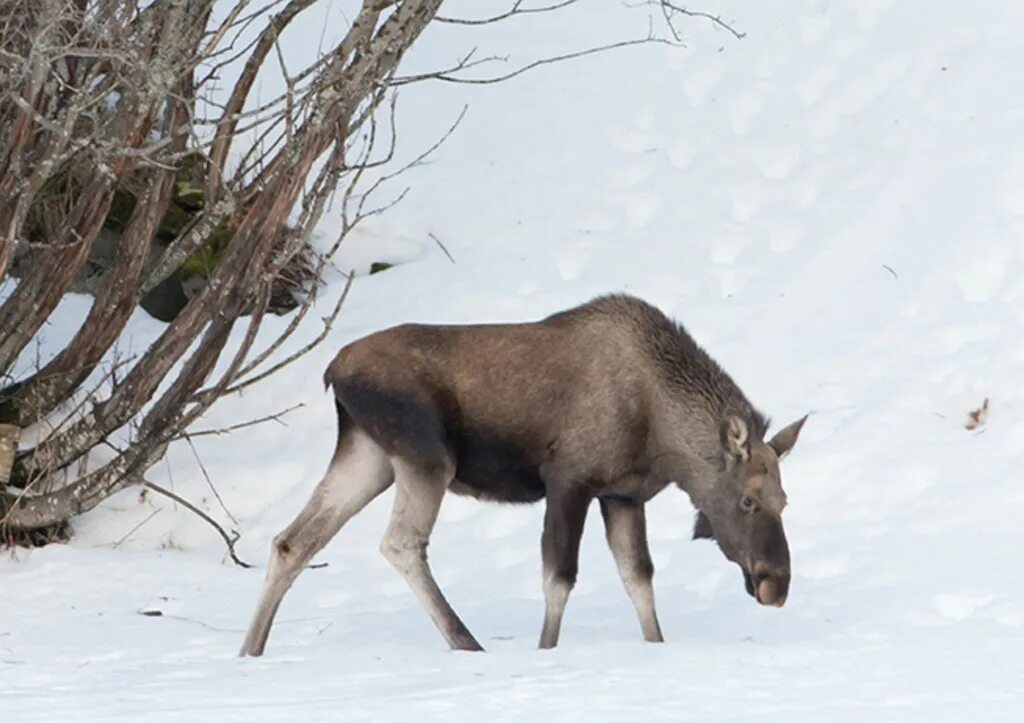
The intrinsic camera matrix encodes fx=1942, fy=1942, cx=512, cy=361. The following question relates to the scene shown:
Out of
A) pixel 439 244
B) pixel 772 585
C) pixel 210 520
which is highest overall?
pixel 439 244

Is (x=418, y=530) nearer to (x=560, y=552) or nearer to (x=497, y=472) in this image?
(x=497, y=472)

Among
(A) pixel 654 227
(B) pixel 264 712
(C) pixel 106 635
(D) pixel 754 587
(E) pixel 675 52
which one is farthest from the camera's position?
(E) pixel 675 52

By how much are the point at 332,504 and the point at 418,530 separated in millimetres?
481

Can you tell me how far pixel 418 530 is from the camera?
838 centimetres

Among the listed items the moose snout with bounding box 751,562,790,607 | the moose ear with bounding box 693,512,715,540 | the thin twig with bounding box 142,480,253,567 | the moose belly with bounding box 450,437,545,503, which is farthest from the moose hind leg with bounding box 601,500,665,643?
the thin twig with bounding box 142,480,253,567

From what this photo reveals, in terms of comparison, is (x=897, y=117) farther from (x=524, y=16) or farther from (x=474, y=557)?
(x=474, y=557)

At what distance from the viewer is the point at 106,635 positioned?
359 inches

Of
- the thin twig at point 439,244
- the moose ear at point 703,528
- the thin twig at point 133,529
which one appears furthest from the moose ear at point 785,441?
the thin twig at point 439,244

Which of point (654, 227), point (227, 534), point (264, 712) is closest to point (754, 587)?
point (264, 712)

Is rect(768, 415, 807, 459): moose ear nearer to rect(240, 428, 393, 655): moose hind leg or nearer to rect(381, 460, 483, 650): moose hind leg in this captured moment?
rect(381, 460, 483, 650): moose hind leg

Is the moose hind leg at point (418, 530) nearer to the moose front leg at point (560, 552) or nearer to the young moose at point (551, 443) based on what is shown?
the young moose at point (551, 443)

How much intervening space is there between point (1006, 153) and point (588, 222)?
281 centimetres

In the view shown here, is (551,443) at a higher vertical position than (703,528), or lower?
higher

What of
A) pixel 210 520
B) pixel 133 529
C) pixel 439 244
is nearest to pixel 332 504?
pixel 210 520
